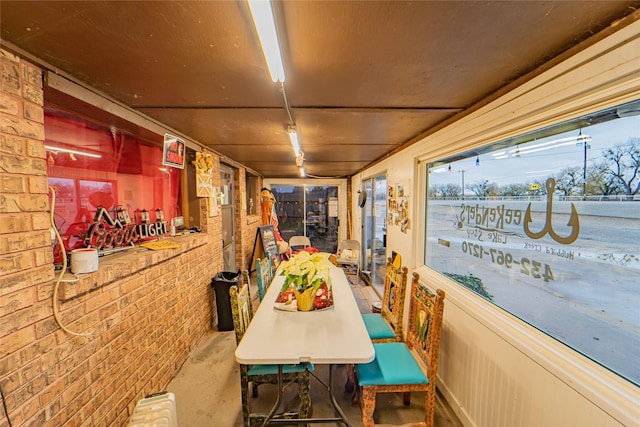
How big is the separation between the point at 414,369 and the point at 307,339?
0.78 meters

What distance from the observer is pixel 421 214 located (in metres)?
2.80

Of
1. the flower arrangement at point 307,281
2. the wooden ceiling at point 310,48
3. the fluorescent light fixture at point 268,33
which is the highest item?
the wooden ceiling at point 310,48

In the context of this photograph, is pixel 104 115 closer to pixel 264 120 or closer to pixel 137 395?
pixel 264 120

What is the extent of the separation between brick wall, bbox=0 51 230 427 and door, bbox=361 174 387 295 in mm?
3506

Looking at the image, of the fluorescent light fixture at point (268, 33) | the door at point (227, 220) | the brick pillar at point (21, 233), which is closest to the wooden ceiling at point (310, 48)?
the fluorescent light fixture at point (268, 33)

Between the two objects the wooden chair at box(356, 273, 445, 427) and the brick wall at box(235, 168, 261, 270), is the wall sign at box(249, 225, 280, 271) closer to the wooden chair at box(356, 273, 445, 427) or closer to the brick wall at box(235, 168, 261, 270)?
the brick wall at box(235, 168, 261, 270)

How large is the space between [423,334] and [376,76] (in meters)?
1.73

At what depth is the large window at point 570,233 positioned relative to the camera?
1.05 m

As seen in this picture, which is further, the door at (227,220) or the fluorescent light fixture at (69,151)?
the door at (227,220)

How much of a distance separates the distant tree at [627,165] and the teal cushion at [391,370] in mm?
1480

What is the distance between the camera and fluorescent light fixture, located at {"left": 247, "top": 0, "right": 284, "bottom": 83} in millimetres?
825

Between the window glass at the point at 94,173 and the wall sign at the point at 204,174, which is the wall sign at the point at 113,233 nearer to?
the window glass at the point at 94,173

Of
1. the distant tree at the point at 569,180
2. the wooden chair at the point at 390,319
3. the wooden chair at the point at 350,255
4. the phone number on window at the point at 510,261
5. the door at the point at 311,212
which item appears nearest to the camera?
the distant tree at the point at 569,180

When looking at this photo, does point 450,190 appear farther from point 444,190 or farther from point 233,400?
point 233,400
